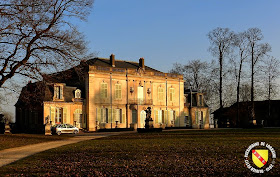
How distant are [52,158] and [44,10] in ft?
28.5

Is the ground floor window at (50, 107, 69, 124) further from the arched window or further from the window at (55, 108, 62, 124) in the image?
the arched window

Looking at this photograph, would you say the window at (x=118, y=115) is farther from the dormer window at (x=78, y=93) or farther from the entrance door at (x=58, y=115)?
the entrance door at (x=58, y=115)

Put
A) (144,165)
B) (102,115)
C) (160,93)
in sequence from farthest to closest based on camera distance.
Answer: (160,93) < (102,115) < (144,165)

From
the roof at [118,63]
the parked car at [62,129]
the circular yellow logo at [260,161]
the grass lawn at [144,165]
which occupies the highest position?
the roof at [118,63]

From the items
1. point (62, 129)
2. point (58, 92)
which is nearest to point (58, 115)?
point (58, 92)

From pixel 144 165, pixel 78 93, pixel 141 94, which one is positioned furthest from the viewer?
pixel 141 94

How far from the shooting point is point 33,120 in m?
43.0

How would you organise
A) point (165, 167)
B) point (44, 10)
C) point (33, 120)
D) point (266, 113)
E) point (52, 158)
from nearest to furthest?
point (165, 167) → point (52, 158) → point (44, 10) → point (33, 120) → point (266, 113)

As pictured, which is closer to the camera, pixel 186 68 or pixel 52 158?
pixel 52 158

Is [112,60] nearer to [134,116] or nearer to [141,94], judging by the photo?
[141,94]

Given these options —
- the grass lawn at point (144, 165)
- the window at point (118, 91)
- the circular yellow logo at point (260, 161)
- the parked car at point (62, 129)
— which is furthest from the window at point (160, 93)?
the circular yellow logo at point (260, 161)

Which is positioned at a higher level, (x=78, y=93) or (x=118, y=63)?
(x=118, y=63)

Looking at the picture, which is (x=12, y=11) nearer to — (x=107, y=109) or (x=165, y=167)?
(x=165, y=167)

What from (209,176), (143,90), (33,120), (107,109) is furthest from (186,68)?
(209,176)
